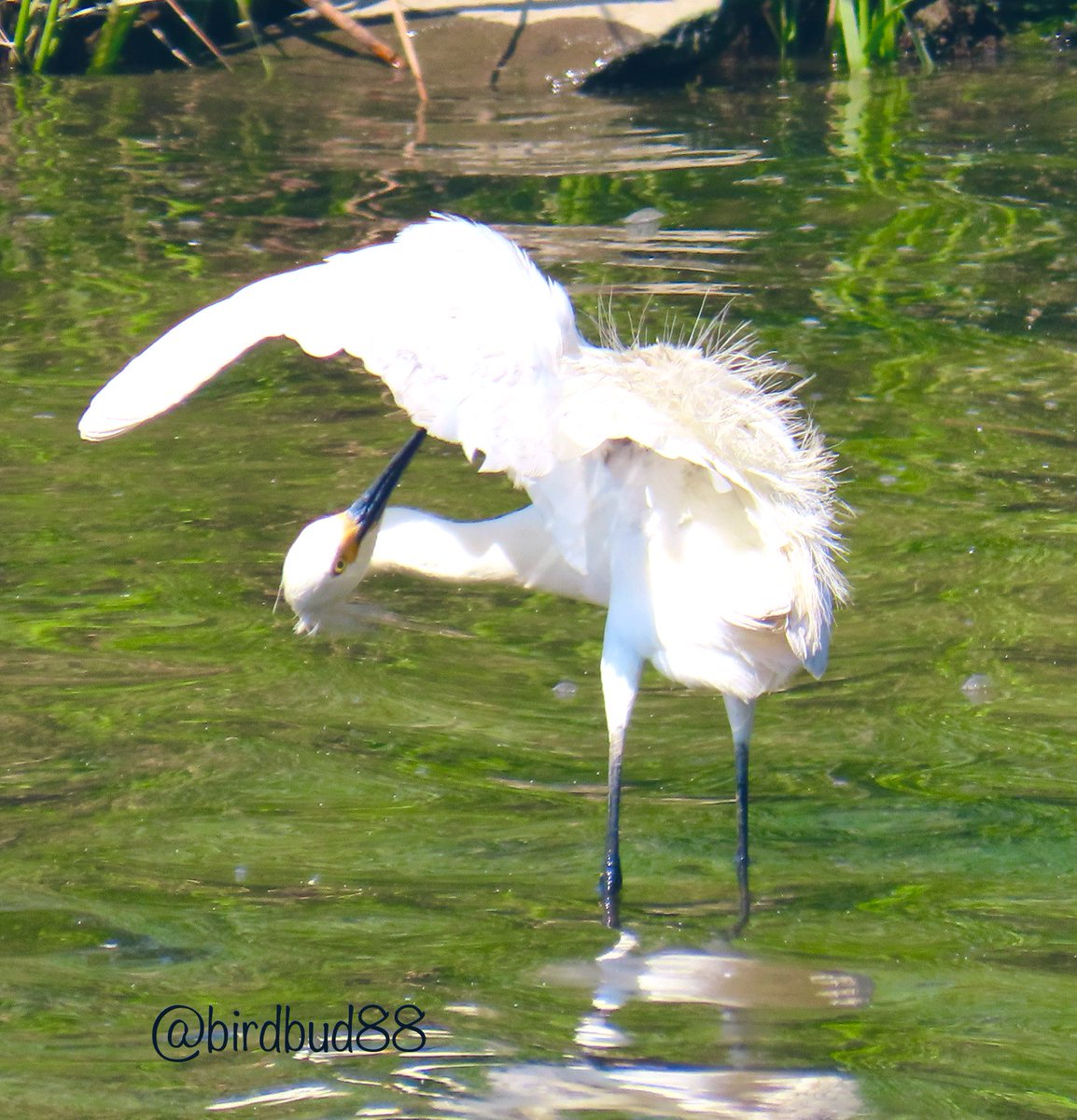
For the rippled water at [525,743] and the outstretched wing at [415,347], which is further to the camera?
the outstretched wing at [415,347]

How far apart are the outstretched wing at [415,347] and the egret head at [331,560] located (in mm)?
540

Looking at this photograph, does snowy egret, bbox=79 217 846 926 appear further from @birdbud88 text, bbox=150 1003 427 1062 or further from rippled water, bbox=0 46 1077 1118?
@birdbud88 text, bbox=150 1003 427 1062

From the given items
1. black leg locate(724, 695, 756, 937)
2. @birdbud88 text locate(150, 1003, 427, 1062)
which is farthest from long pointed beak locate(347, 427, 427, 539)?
@birdbud88 text locate(150, 1003, 427, 1062)

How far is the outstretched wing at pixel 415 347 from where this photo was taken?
12.5ft

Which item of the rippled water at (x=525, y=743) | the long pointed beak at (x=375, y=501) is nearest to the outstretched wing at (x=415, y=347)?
the long pointed beak at (x=375, y=501)

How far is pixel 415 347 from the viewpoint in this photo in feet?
12.7

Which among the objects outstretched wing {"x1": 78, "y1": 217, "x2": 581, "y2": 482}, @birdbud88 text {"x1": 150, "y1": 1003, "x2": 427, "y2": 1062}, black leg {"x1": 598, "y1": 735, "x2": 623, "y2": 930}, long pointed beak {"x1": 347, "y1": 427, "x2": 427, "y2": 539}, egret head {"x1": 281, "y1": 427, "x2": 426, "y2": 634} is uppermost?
outstretched wing {"x1": 78, "y1": 217, "x2": 581, "y2": 482}

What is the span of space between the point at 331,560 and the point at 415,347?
681mm

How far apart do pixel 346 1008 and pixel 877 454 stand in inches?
148

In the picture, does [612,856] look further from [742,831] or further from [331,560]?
[331,560]

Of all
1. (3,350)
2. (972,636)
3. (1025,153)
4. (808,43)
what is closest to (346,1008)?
(972,636)

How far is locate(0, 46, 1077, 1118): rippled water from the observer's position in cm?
345

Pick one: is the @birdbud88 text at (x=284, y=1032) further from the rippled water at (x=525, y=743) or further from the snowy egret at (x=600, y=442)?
the snowy egret at (x=600, y=442)

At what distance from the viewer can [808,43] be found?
12961 millimetres
